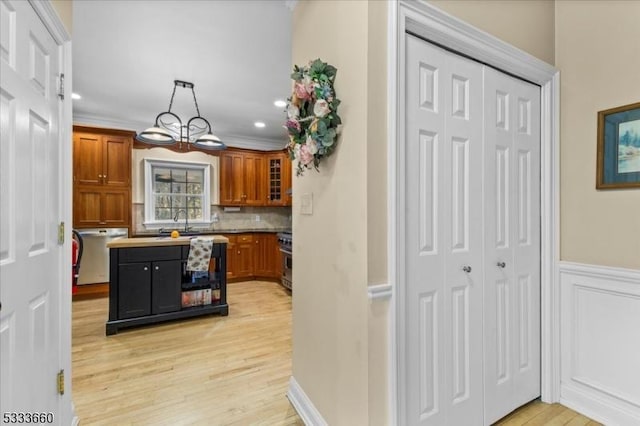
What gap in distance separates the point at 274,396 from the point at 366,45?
223 cm

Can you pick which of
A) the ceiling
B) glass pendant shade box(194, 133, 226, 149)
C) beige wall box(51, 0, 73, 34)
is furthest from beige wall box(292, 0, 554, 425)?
glass pendant shade box(194, 133, 226, 149)

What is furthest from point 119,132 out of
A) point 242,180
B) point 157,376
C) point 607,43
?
point 607,43

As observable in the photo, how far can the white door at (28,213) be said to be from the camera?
3.74ft

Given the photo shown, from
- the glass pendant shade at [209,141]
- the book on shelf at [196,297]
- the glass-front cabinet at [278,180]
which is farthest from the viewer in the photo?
the glass-front cabinet at [278,180]

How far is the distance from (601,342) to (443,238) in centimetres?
131

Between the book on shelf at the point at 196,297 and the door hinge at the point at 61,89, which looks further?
the book on shelf at the point at 196,297

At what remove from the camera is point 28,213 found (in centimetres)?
129

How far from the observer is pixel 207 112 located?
444cm

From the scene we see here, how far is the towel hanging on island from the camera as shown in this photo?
11.1 feet

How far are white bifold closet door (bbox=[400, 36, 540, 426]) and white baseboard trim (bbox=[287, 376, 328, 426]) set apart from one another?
562mm

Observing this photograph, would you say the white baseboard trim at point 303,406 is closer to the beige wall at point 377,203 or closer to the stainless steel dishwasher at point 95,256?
the beige wall at point 377,203

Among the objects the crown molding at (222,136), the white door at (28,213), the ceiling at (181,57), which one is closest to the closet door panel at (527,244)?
the ceiling at (181,57)

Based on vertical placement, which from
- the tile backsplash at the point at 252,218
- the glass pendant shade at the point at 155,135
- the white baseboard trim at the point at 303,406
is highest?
the glass pendant shade at the point at 155,135

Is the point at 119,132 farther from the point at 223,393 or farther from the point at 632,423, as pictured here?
the point at 632,423
